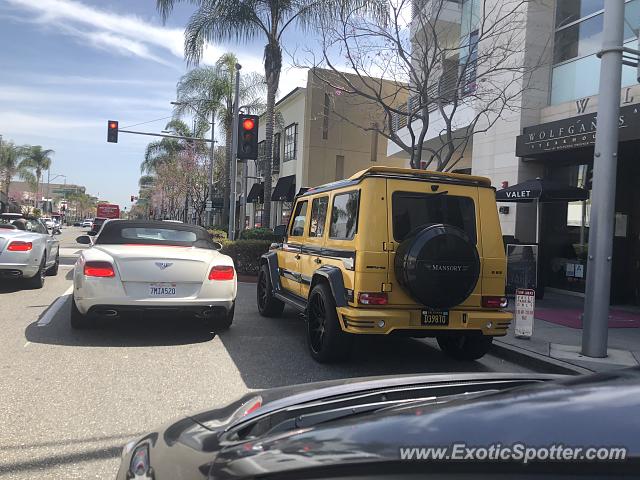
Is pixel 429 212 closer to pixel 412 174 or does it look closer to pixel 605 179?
pixel 412 174

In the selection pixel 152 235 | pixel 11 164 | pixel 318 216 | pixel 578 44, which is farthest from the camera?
pixel 11 164

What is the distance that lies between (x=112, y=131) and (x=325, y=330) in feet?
71.9

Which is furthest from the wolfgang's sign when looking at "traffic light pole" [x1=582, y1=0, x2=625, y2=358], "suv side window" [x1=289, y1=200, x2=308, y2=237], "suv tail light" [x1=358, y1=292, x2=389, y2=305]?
"suv tail light" [x1=358, y1=292, x2=389, y2=305]

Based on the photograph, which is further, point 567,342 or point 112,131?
point 112,131

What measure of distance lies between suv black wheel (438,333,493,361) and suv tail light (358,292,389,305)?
1.09 meters

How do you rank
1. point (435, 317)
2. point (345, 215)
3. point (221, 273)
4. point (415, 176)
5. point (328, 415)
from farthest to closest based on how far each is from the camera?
point (221, 273)
point (345, 215)
point (415, 176)
point (435, 317)
point (328, 415)

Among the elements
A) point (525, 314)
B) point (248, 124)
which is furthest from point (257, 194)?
point (525, 314)

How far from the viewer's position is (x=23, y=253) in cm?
989

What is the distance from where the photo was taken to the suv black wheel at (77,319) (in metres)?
6.81

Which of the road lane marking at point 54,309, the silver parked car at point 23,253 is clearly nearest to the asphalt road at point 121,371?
the road lane marking at point 54,309

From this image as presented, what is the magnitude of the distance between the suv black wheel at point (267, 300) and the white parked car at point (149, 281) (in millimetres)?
1423

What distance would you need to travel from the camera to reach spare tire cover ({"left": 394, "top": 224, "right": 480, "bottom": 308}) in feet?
17.3

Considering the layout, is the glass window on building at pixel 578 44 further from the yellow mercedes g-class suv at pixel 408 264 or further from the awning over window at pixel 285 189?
the awning over window at pixel 285 189

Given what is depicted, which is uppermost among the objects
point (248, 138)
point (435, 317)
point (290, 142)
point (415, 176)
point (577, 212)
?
point (290, 142)
